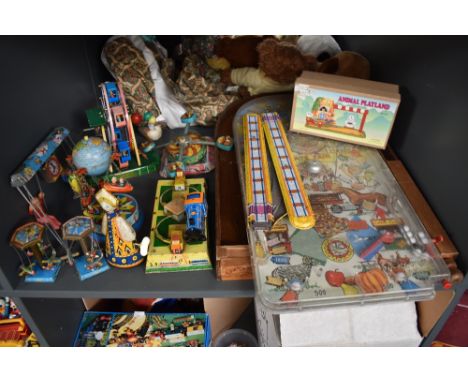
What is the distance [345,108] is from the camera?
3.30 feet

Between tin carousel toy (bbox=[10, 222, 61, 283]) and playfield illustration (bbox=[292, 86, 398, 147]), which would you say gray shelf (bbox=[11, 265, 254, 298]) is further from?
playfield illustration (bbox=[292, 86, 398, 147])

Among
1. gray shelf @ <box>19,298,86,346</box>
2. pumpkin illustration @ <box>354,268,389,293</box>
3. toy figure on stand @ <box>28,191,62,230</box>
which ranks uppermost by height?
toy figure on stand @ <box>28,191,62,230</box>

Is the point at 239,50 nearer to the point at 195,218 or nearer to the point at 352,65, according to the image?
the point at 352,65

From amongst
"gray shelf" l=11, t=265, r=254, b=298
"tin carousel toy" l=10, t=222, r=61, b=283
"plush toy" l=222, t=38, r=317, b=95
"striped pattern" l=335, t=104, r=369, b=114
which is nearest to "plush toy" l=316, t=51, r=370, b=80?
"plush toy" l=222, t=38, r=317, b=95

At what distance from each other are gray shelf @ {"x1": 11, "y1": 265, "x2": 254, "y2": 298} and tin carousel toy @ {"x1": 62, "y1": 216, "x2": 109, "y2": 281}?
2 cm

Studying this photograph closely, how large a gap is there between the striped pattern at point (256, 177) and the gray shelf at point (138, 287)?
0.48ft

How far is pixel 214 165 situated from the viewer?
44.1 inches

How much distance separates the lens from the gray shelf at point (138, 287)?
841 millimetres

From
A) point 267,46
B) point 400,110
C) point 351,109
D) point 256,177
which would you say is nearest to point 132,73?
point 267,46

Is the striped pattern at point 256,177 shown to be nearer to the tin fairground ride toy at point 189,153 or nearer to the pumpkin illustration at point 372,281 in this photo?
the tin fairground ride toy at point 189,153

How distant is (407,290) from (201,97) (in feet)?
2.72

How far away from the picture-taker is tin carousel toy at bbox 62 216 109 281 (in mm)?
815

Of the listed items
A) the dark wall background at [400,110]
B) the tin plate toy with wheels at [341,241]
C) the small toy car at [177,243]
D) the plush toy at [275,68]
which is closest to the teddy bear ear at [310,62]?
the plush toy at [275,68]

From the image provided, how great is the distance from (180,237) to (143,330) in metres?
0.39
